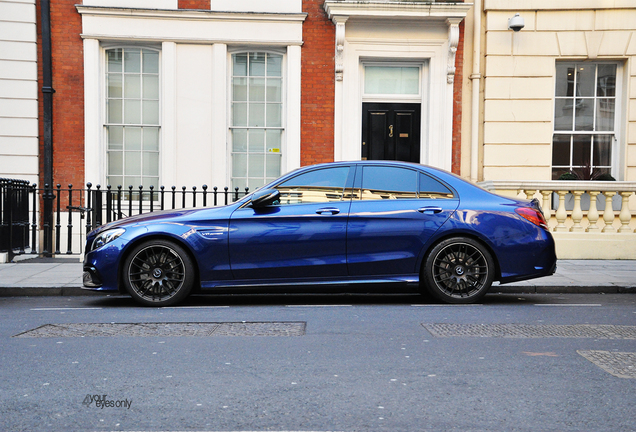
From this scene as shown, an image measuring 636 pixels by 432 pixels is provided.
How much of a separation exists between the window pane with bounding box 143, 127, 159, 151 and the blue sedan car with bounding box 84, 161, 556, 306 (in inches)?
261

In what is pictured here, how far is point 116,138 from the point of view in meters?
13.9

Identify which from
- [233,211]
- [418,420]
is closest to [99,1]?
[233,211]

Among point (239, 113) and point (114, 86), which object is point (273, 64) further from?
point (114, 86)

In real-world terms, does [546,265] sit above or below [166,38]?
below

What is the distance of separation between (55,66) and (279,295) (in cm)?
792

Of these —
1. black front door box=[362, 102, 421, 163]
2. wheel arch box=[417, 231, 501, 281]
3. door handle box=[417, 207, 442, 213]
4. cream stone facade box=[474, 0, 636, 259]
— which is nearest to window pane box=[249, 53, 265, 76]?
black front door box=[362, 102, 421, 163]

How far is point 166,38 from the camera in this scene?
13.5m

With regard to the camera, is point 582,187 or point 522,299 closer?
point 522,299

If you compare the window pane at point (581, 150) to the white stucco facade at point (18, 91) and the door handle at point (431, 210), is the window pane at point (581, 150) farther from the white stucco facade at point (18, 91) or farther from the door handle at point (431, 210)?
the white stucco facade at point (18, 91)

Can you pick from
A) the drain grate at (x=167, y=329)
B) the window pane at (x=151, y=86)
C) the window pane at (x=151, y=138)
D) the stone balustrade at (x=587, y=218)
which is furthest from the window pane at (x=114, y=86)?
the drain grate at (x=167, y=329)

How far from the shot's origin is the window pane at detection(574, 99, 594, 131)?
1383 centimetres

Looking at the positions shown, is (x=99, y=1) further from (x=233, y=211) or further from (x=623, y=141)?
(x=623, y=141)

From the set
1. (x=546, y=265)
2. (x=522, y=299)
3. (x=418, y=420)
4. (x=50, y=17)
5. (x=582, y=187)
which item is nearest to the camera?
(x=418, y=420)

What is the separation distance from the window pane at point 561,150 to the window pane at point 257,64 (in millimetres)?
6150
